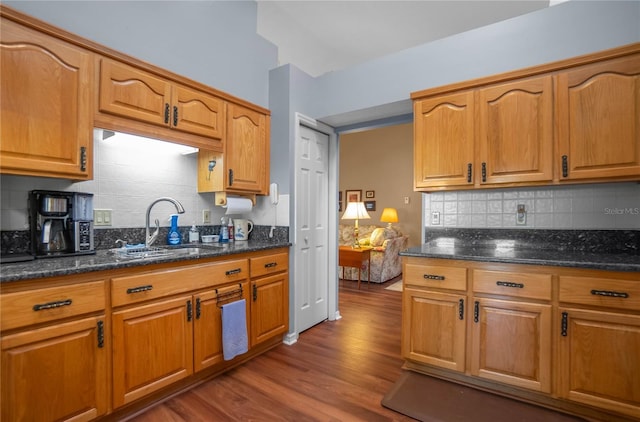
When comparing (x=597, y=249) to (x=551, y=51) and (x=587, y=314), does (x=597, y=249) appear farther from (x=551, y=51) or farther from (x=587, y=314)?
(x=551, y=51)

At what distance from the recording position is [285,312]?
8.89ft

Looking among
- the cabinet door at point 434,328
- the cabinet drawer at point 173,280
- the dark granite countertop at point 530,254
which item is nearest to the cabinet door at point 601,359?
Answer: the dark granite countertop at point 530,254

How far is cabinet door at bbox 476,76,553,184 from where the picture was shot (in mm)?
2035

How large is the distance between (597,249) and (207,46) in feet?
10.9

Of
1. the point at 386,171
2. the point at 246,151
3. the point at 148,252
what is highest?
the point at 386,171

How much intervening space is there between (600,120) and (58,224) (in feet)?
10.9

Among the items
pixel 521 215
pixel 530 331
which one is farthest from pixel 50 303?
pixel 521 215

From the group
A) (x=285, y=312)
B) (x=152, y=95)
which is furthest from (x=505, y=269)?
(x=152, y=95)

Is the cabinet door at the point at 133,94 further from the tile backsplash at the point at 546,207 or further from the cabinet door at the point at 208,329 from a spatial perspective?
the tile backsplash at the point at 546,207

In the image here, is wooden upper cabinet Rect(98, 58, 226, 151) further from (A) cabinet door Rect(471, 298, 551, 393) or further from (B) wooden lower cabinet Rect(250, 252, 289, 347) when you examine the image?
(A) cabinet door Rect(471, 298, 551, 393)

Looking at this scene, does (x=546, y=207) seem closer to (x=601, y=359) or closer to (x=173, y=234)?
(x=601, y=359)

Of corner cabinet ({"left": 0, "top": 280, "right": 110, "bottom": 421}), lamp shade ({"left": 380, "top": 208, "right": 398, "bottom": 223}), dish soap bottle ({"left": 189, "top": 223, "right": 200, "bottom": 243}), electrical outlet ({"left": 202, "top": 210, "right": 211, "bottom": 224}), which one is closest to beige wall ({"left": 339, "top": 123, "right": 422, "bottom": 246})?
lamp shade ({"left": 380, "top": 208, "right": 398, "bottom": 223})

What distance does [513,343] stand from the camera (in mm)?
1864

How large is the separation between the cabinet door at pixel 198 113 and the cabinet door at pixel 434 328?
1.88m
